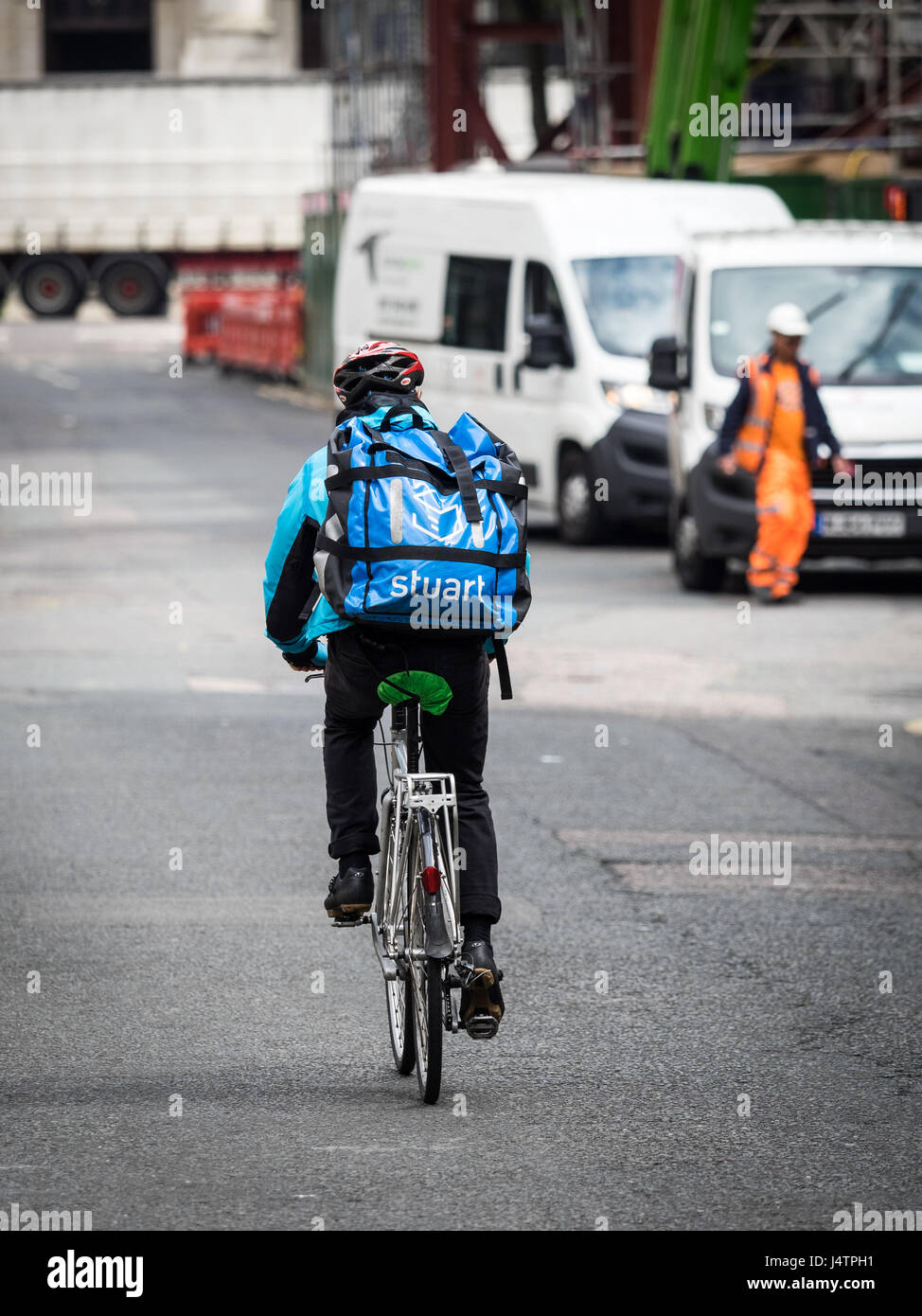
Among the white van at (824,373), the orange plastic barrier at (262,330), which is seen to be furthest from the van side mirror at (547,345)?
the orange plastic barrier at (262,330)

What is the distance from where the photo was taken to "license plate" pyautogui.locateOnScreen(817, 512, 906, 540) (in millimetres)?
16422

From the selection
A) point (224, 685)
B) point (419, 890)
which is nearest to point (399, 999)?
point (419, 890)

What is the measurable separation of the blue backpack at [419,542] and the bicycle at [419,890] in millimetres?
219

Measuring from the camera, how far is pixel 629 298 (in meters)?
20.1

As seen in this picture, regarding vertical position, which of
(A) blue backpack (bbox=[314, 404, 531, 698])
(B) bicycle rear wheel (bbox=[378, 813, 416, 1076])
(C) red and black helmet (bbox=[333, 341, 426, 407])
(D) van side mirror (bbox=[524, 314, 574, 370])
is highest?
(C) red and black helmet (bbox=[333, 341, 426, 407])

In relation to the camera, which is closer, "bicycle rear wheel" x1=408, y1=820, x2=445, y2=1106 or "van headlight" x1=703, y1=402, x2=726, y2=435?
"bicycle rear wheel" x1=408, y1=820, x2=445, y2=1106

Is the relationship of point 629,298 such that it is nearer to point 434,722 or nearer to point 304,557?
point 304,557

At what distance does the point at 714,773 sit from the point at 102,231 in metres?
47.3

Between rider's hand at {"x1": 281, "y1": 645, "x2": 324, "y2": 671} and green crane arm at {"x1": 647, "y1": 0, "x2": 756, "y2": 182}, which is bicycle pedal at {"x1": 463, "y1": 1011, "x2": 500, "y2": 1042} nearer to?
rider's hand at {"x1": 281, "y1": 645, "x2": 324, "y2": 671}

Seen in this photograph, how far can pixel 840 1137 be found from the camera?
5.65m

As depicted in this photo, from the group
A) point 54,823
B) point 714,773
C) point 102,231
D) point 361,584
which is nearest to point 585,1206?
point 361,584

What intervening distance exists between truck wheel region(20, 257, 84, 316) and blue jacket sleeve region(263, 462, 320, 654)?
52.6 m

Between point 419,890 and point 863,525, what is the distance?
11.0 m

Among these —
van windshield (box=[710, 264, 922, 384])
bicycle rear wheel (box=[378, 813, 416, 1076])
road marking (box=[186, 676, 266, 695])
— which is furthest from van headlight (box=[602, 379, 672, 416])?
bicycle rear wheel (box=[378, 813, 416, 1076])
